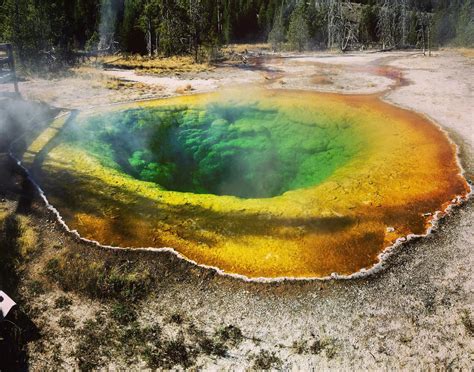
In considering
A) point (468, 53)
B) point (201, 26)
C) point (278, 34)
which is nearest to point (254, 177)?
point (201, 26)

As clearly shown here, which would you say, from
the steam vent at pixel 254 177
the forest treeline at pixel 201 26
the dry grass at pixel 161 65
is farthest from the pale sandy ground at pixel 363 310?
the forest treeline at pixel 201 26

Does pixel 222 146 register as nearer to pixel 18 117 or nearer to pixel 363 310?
pixel 18 117

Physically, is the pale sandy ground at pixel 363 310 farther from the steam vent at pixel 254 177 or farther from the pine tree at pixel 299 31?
the pine tree at pixel 299 31

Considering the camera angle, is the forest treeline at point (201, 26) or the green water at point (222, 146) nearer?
the green water at point (222, 146)

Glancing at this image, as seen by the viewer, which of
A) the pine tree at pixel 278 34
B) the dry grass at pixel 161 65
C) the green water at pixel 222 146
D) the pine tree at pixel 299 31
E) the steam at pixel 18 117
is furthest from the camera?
the pine tree at pixel 278 34

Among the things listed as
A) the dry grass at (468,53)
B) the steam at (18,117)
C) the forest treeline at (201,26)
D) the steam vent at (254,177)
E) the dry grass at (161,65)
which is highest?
the forest treeline at (201,26)

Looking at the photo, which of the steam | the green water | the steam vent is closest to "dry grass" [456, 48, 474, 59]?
the steam vent
